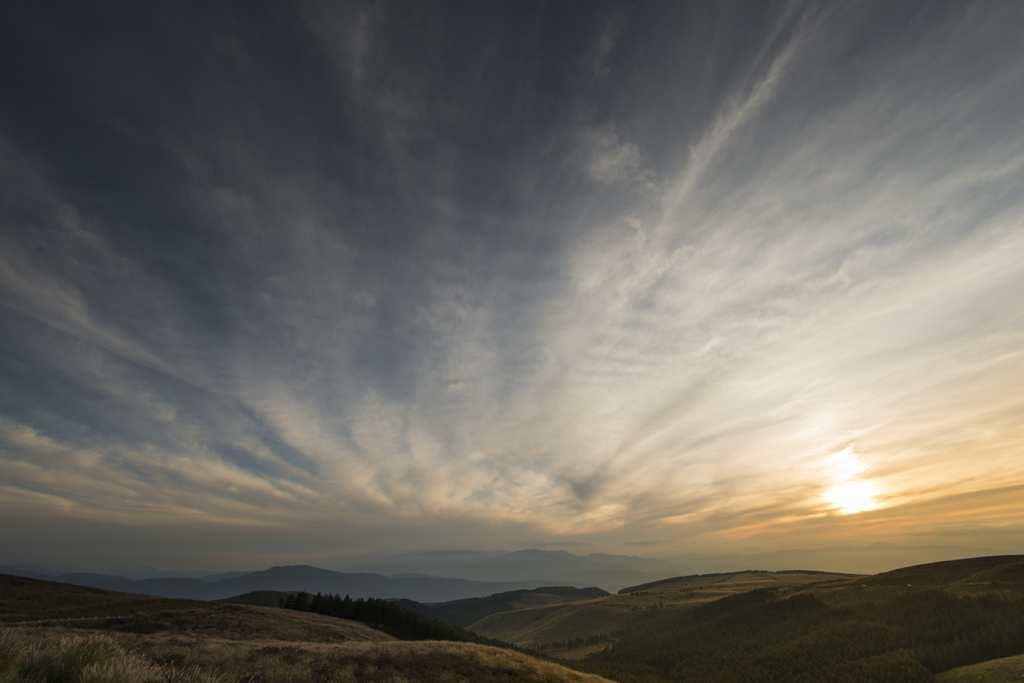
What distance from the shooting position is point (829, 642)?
58.1 metres

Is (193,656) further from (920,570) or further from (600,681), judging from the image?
(920,570)

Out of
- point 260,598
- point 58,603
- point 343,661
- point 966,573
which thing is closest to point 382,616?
point 58,603

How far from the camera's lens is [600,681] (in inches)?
1371

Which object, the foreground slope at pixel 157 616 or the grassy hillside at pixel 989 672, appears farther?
the foreground slope at pixel 157 616

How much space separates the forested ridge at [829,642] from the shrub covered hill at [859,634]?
5.9 inches

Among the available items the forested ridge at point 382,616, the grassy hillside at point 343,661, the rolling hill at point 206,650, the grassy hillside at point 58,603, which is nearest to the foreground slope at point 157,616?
the grassy hillside at point 58,603

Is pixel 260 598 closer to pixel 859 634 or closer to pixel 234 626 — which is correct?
pixel 234 626

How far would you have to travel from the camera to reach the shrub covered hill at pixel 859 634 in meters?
43.4

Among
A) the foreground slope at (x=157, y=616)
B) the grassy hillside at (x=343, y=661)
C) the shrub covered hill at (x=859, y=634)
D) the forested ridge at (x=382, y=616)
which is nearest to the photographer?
the grassy hillside at (x=343, y=661)

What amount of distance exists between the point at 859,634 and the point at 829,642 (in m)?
4.23

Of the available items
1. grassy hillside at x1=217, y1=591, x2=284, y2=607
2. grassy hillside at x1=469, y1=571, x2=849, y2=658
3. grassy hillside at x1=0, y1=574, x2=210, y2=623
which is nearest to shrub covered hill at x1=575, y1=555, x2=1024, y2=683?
grassy hillside at x1=469, y1=571, x2=849, y2=658

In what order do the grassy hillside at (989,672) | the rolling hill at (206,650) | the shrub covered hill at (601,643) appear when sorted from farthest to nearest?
the grassy hillside at (989,672) < the shrub covered hill at (601,643) < the rolling hill at (206,650)

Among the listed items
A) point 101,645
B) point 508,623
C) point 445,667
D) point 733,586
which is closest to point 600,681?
point 445,667

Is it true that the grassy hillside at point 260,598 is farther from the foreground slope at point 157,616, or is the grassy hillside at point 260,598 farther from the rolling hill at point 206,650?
the foreground slope at point 157,616
